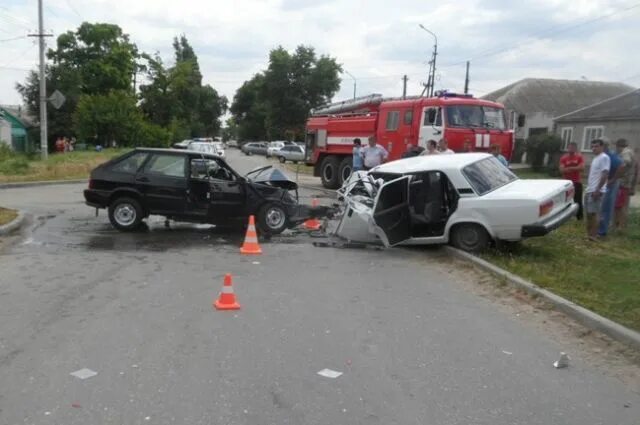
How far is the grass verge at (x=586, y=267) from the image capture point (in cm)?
648

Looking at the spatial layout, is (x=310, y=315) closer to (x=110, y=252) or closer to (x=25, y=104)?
(x=110, y=252)

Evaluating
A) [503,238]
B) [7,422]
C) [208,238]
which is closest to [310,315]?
[7,422]

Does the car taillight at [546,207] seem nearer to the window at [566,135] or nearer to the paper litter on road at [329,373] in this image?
the paper litter on road at [329,373]

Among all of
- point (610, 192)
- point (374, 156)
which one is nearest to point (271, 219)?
point (374, 156)

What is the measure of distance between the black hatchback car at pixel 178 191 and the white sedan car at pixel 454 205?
188 cm

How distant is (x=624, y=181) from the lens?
35.5ft

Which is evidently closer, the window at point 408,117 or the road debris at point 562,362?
the road debris at point 562,362

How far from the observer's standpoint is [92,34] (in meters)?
59.8

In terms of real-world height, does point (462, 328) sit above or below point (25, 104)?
below

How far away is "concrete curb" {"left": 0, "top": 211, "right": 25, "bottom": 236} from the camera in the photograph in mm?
10781

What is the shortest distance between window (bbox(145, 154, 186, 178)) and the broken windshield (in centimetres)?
802

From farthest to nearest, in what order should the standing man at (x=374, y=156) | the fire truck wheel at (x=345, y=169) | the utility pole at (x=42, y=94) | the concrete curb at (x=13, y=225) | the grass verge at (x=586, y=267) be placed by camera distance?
1. the utility pole at (x=42, y=94)
2. the fire truck wheel at (x=345, y=169)
3. the standing man at (x=374, y=156)
4. the concrete curb at (x=13, y=225)
5. the grass verge at (x=586, y=267)

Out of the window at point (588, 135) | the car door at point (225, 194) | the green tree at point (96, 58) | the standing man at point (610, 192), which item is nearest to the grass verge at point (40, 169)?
the car door at point (225, 194)

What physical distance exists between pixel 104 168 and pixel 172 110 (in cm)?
5536
